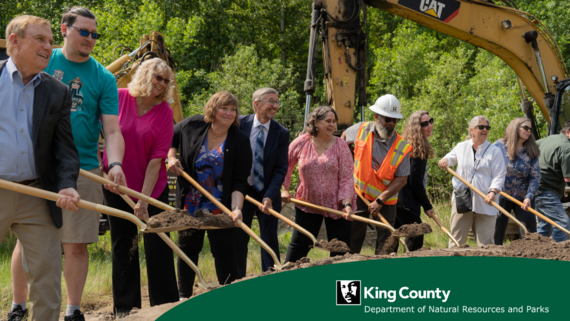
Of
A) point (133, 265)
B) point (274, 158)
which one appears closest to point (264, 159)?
point (274, 158)

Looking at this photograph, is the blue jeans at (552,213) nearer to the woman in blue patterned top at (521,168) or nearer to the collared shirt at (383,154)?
the woman in blue patterned top at (521,168)

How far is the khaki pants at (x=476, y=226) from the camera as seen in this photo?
643 centimetres

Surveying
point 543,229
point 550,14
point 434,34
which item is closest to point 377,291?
point 543,229

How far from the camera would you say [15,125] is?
3.08 metres

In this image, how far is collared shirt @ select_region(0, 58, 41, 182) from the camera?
3070mm

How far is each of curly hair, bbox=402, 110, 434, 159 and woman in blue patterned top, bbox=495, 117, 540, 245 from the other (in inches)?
50.3

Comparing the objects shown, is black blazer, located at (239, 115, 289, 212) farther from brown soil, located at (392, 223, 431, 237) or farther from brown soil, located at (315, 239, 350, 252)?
brown soil, located at (392, 223, 431, 237)

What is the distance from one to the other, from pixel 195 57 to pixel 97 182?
2040cm

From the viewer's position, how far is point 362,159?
19.2ft

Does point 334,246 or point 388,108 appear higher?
point 388,108

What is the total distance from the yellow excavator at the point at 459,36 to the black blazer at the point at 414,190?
69.4 inches

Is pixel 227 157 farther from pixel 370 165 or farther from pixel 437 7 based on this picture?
pixel 437 7

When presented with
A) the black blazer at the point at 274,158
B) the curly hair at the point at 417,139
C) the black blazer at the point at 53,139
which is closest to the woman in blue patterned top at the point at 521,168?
the curly hair at the point at 417,139

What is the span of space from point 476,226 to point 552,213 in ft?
3.99
